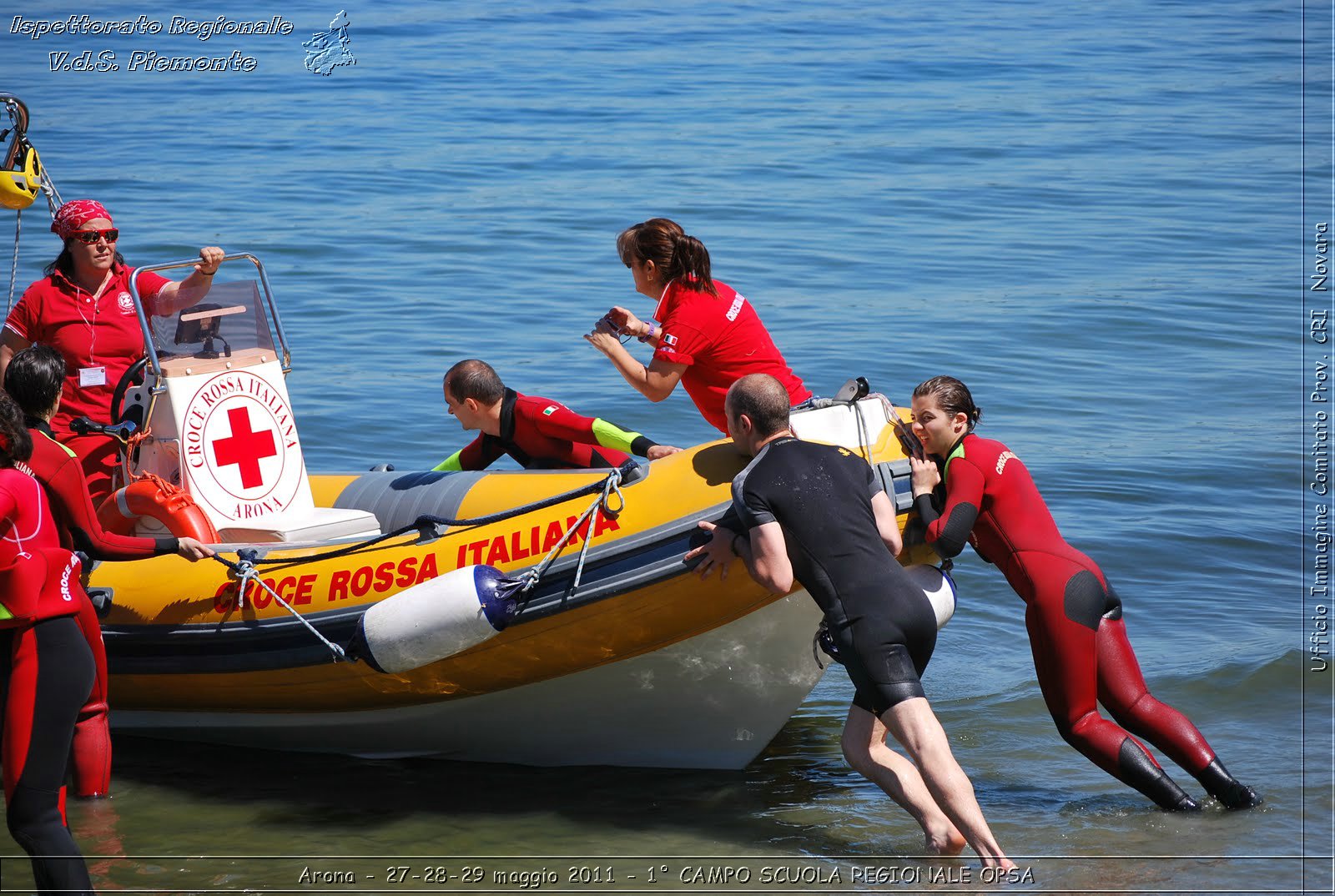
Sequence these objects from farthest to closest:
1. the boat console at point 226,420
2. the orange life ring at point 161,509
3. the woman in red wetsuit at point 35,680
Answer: the boat console at point 226,420
the orange life ring at point 161,509
the woman in red wetsuit at point 35,680

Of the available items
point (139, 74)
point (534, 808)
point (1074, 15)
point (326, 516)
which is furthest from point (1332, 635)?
point (1074, 15)

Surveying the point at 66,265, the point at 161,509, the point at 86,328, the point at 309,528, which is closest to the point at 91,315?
the point at 86,328

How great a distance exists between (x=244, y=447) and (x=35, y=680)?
150cm

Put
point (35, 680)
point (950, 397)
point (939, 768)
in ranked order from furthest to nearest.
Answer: point (950, 397) → point (939, 768) → point (35, 680)

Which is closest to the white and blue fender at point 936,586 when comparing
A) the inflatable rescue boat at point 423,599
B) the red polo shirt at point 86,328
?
the inflatable rescue boat at point 423,599

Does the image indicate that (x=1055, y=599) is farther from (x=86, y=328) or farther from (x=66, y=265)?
(x=66, y=265)

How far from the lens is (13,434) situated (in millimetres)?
3695

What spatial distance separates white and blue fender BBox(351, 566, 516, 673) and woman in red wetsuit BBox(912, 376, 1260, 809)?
126 cm

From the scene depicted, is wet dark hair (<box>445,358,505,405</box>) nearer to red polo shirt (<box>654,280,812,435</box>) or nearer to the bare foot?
red polo shirt (<box>654,280,812,435</box>)

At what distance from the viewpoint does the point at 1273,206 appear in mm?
14156

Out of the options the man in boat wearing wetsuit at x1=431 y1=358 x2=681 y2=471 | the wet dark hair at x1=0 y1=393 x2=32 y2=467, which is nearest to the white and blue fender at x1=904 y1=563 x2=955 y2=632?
the man in boat wearing wetsuit at x1=431 y1=358 x2=681 y2=471

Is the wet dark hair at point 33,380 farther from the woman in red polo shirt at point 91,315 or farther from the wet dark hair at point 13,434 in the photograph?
the woman in red polo shirt at point 91,315

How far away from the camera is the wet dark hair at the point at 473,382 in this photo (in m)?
4.98

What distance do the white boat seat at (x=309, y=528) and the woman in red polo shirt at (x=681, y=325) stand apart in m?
1.10
